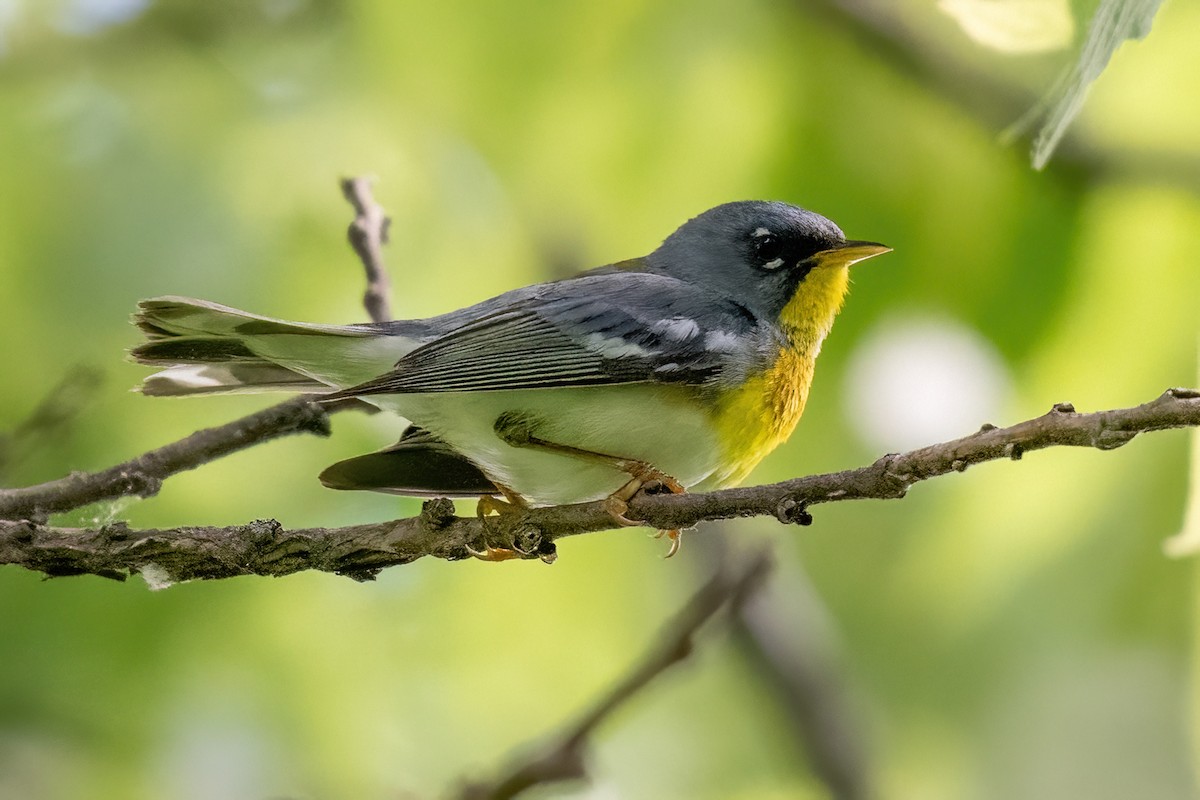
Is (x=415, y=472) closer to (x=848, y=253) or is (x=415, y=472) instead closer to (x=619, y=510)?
(x=619, y=510)

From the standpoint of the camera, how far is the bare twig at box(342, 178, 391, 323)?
146 inches

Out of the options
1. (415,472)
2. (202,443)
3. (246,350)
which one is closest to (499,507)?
(415,472)

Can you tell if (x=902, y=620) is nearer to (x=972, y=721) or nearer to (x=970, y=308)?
(x=972, y=721)

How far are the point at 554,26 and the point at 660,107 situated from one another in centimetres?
48

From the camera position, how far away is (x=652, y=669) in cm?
214

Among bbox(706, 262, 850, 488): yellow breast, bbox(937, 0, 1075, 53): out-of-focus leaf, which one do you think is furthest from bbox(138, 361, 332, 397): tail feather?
bbox(937, 0, 1075, 53): out-of-focus leaf

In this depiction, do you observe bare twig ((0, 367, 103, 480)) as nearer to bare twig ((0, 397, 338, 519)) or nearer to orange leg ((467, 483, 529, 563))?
bare twig ((0, 397, 338, 519))

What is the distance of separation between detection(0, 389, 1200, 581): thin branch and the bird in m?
0.56

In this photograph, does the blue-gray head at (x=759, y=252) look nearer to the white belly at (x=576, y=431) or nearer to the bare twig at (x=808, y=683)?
the white belly at (x=576, y=431)

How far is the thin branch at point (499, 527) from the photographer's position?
1.87 meters

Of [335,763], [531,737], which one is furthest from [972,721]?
[335,763]

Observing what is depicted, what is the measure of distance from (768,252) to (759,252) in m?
0.03

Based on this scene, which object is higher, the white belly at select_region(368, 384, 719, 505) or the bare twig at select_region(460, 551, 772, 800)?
the white belly at select_region(368, 384, 719, 505)

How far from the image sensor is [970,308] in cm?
414
